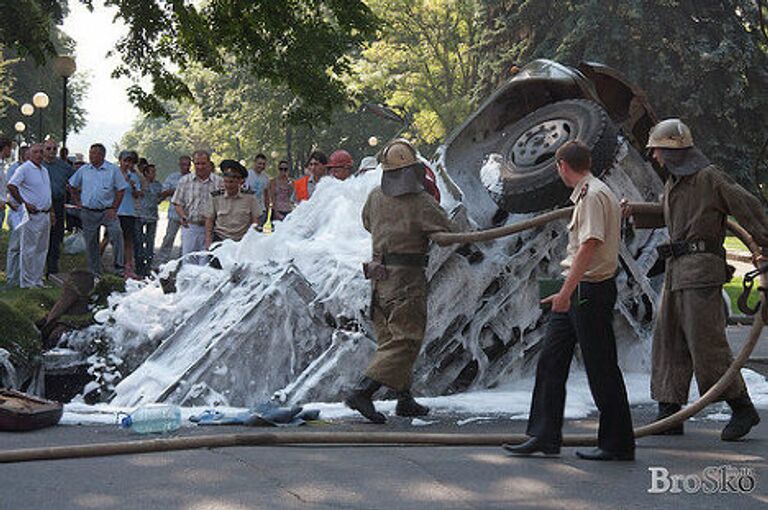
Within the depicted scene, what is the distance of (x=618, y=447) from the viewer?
643cm

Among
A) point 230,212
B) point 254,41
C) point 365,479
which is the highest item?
point 254,41

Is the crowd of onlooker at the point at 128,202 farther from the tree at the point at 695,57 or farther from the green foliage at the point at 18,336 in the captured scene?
the tree at the point at 695,57

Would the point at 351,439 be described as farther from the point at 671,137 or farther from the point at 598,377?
the point at 671,137

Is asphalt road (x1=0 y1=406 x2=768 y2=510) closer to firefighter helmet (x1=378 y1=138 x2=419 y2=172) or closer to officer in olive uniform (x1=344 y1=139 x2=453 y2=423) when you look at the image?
officer in olive uniform (x1=344 y1=139 x2=453 y2=423)

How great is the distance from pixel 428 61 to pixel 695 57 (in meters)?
16.1

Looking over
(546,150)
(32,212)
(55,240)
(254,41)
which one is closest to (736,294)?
(254,41)

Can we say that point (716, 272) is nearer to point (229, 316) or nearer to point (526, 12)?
point (229, 316)

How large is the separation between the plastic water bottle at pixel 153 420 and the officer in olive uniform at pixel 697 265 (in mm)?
3046

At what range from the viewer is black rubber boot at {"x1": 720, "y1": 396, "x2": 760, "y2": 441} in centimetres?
729

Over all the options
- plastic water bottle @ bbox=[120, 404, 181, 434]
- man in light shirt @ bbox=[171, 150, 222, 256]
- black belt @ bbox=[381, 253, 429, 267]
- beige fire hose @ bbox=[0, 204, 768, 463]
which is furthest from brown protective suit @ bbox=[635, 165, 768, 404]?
man in light shirt @ bbox=[171, 150, 222, 256]

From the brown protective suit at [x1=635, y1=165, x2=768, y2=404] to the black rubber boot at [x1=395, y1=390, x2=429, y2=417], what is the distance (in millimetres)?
1662

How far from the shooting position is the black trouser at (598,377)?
6430mm

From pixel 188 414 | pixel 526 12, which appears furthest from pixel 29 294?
pixel 526 12

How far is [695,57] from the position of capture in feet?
113
